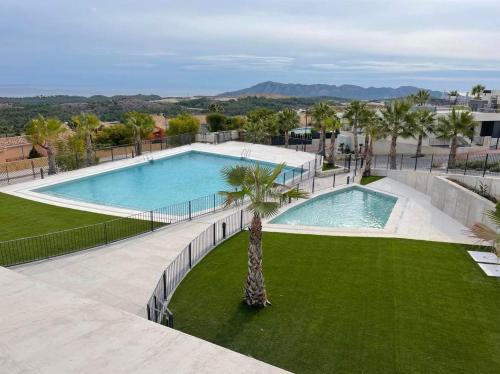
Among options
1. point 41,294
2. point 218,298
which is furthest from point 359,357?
point 41,294

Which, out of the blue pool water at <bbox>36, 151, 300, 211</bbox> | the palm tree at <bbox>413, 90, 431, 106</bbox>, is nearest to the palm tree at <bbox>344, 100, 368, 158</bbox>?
the blue pool water at <bbox>36, 151, 300, 211</bbox>

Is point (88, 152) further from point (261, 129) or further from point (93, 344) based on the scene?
point (93, 344)

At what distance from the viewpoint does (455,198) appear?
1845 cm

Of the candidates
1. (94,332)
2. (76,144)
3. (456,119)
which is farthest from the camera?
(76,144)

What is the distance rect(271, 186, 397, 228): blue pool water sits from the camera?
18672 millimetres

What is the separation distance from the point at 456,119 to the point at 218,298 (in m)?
21.2

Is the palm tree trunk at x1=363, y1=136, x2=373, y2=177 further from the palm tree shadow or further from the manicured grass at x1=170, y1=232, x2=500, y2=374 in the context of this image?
the palm tree shadow

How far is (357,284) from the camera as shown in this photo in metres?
11.5

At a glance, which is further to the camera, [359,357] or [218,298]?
[218,298]

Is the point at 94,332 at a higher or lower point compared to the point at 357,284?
higher

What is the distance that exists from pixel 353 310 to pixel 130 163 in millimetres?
23343

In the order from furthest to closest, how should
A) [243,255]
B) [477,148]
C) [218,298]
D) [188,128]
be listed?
[188,128] < [477,148] < [243,255] < [218,298]

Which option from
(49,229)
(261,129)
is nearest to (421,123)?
(261,129)

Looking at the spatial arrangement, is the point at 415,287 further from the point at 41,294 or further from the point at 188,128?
the point at 188,128
